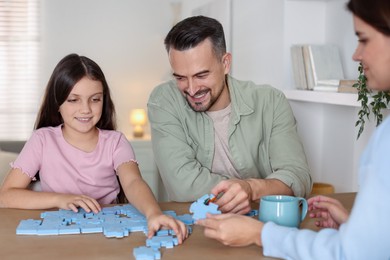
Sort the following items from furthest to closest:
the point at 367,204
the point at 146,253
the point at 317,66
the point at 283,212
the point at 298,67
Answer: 1. the point at 298,67
2. the point at 317,66
3. the point at 283,212
4. the point at 146,253
5. the point at 367,204

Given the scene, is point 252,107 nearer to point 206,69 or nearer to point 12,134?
point 206,69

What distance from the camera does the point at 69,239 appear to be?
1.45m

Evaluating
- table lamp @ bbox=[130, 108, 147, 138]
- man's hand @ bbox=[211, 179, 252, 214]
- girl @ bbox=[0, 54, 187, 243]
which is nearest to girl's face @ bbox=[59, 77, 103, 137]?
girl @ bbox=[0, 54, 187, 243]

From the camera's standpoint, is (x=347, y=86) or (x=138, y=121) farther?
(x=138, y=121)

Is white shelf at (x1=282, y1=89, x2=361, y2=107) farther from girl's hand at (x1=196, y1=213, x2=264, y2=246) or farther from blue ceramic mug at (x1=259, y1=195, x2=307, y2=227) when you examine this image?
girl's hand at (x1=196, y1=213, x2=264, y2=246)

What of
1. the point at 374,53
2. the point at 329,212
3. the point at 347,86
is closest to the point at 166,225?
the point at 329,212

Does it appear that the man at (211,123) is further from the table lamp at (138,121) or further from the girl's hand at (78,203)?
the table lamp at (138,121)

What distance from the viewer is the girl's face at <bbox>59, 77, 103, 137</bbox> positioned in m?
2.10

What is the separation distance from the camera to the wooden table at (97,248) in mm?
1315

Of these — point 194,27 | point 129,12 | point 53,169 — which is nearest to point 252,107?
point 194,27

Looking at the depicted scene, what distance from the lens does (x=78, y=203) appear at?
5.72ft

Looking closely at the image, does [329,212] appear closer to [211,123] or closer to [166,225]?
[166,225]

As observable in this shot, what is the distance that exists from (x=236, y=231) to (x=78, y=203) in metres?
0.62

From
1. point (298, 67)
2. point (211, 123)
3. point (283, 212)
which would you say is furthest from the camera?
point (298, 67)
